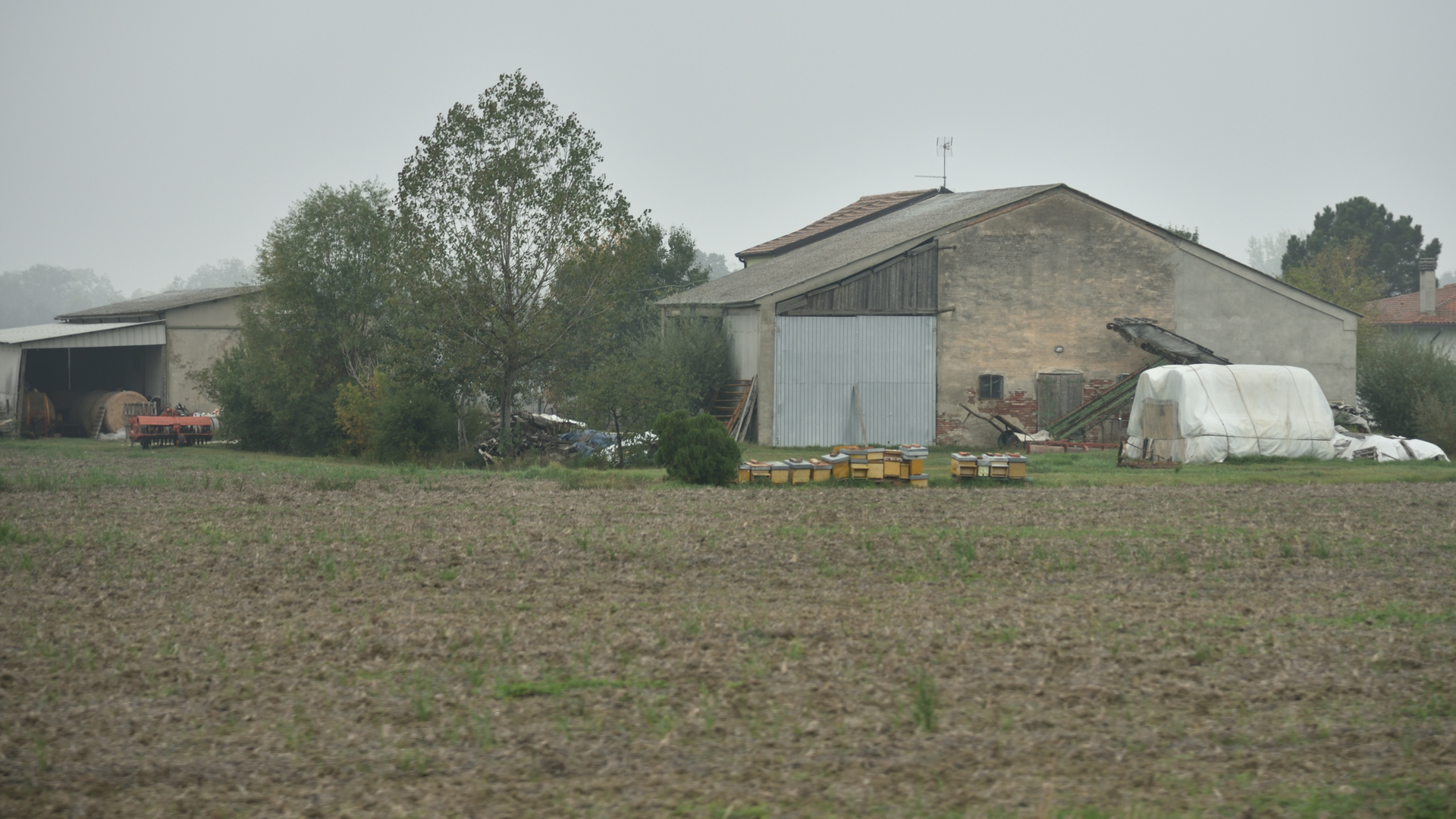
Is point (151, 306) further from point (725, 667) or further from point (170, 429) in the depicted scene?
point (725, 667)

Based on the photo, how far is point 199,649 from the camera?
8.87 meters

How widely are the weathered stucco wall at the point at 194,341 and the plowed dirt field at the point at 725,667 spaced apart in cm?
2952

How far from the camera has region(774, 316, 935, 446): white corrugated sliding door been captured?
1183 inches

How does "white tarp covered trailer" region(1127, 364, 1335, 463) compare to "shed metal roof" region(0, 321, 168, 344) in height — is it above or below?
below

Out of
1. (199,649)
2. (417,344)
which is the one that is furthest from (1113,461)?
(199,649)

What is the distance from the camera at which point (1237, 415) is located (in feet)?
84.1

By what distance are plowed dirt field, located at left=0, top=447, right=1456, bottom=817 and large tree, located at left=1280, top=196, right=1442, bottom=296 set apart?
188ft

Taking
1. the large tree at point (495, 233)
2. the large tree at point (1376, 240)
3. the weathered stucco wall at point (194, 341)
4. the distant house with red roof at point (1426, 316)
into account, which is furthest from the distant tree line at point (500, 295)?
→ the large tree at point (1376, 240)

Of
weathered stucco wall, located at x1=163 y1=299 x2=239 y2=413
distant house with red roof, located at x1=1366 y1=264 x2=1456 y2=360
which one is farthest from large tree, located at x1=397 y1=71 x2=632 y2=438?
distant house with red roof, located at x1=1366 y1=264 x2=1456 y2=360

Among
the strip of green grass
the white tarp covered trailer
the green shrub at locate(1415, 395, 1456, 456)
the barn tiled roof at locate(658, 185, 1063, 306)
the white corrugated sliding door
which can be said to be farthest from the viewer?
the barn tiled roof at locate(658, 185, 1063, 306)

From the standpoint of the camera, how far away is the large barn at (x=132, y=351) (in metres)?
40.7

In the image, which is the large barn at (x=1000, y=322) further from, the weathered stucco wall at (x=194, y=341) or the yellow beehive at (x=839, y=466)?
the weathered stucco wall at (x=194, y=341)

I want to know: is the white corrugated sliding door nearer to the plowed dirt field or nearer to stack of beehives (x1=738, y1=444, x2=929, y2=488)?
stack of beehives (x1=738, y1=444, x2=929, y2=488)

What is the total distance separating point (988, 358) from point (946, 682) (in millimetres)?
23762
